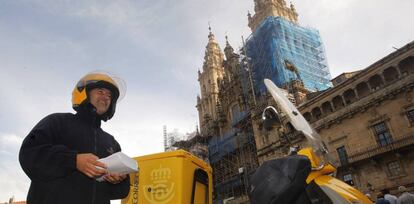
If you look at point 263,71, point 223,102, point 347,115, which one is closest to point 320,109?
point 347,115

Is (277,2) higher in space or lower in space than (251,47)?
higher

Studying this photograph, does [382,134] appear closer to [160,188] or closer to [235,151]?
[235,151]

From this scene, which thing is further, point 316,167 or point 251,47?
point 251,47

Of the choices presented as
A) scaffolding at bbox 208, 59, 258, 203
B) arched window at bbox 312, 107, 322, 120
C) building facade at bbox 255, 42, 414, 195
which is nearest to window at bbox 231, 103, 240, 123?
scaffolding at bbox 208, 59, 258, 203

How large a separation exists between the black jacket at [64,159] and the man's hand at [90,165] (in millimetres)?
53

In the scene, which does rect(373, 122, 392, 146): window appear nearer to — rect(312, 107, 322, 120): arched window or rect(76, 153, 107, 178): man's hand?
rect(312, 107, 322, 120): arched window

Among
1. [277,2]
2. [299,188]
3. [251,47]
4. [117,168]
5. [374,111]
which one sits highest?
[277,2]

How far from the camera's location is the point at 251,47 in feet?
131

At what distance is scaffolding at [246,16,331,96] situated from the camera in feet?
114

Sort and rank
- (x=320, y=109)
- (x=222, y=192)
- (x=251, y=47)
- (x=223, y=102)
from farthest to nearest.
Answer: (x=223, y=102) → (x=251, y=47) → (x=222, y=192) → (x=320, y=109)

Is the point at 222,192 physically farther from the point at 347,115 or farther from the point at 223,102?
the point at 347,115

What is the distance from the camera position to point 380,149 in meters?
21.5

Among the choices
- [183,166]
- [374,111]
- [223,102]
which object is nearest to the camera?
[183,166]

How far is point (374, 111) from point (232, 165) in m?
19.2
